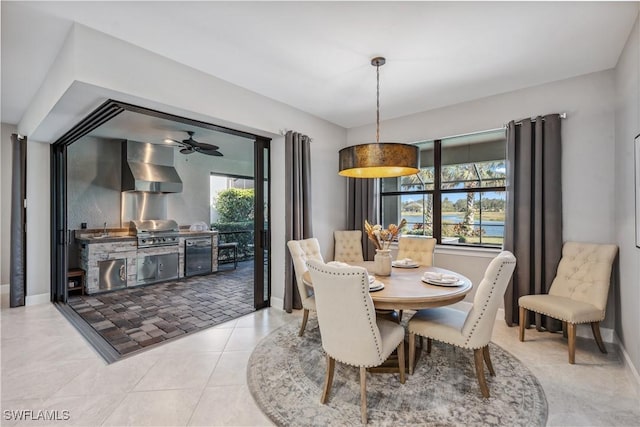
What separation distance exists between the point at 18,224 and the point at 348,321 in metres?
4.94

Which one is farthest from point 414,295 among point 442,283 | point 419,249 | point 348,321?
point 419,249

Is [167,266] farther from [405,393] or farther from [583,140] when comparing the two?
[583,140]

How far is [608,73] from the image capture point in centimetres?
300

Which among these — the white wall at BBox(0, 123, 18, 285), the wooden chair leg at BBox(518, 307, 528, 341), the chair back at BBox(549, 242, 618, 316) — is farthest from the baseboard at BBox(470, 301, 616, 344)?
the white wall at BBox(0, 123, 18, 285)

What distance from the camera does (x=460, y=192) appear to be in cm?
413

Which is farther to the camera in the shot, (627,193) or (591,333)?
(591,333)

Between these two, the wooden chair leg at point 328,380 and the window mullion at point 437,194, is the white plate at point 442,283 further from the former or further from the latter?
the window mullion at point 437,194

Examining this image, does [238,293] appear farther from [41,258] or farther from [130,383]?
[41,258]

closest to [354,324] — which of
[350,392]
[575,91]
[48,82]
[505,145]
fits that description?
[350,392]

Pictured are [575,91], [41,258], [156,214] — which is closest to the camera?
[575,91]

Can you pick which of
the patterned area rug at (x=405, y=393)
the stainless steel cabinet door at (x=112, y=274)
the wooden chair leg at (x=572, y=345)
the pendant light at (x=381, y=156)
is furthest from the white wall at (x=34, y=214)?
the wooden chair leg at (x=572, y=345)

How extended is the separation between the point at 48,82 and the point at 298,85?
252 centimetres

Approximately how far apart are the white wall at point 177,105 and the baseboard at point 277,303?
1 centimetres

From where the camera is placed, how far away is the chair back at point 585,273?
2771 millimetres
